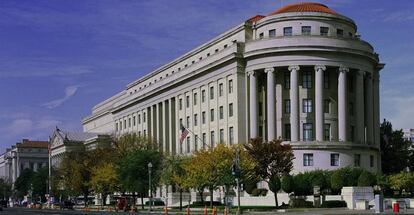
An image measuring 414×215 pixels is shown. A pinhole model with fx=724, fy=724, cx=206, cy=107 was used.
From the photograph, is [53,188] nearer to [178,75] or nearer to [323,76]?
[178,75]

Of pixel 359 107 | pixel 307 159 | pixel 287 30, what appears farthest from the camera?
pixel 359 107

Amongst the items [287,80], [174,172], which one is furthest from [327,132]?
[174,172]

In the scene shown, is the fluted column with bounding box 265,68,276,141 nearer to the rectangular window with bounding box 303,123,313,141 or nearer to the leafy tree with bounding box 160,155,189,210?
the rectangular window with bounding box 303,123,313,141

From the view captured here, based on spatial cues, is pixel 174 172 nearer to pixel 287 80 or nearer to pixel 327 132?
pixel 287 80

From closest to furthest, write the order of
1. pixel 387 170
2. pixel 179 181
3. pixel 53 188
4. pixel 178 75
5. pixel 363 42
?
1. pixel 179 181
2. pixel 363 42
3. pixel 387 170
4. pixel 178 75
5. pixel 53 188

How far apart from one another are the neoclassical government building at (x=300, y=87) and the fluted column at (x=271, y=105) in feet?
0.48

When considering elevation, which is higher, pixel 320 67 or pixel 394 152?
pixel 320 67

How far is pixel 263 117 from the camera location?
110 m

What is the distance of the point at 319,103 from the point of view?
10525cm

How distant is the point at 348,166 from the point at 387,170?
85.0 ft

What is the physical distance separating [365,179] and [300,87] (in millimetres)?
21045

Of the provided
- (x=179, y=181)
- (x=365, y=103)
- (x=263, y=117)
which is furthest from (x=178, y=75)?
(x=179, y=181)

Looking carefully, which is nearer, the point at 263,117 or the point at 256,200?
the point at 256,200

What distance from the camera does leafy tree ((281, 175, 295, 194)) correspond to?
8806cm
